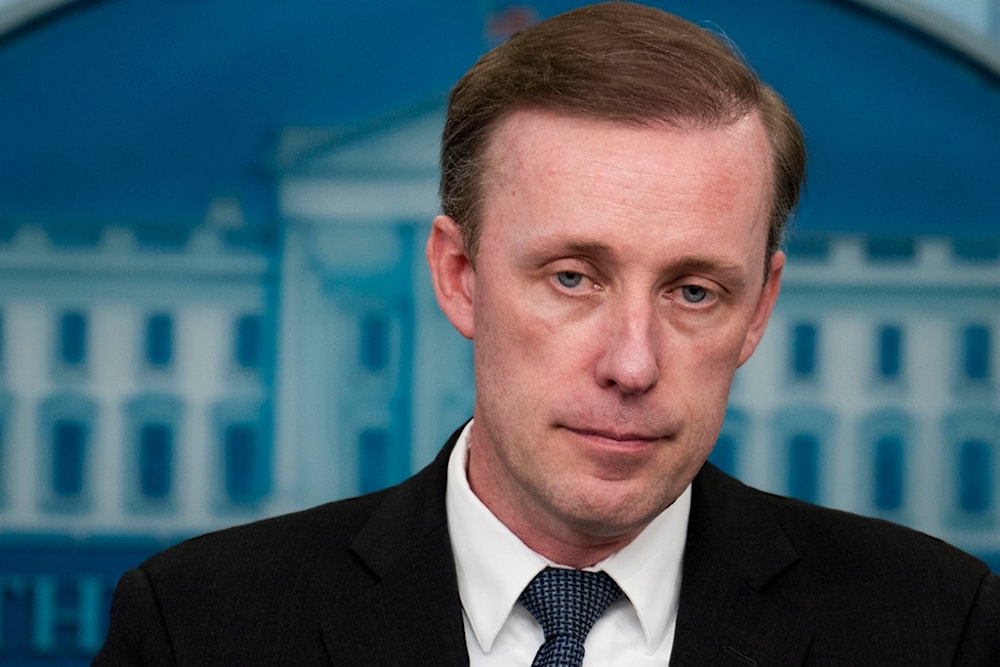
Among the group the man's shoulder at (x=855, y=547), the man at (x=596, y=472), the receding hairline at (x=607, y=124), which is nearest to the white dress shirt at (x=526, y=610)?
the man at (x=596, y=472)

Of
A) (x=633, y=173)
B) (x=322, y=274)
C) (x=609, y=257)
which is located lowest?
(x=322, y=274)

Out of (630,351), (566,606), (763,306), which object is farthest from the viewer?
(763,306)

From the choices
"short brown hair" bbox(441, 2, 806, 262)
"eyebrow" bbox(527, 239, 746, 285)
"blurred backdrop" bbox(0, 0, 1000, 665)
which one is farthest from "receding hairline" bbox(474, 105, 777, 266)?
"blurred backdrop" bbox(0, 0, 1000, 665)

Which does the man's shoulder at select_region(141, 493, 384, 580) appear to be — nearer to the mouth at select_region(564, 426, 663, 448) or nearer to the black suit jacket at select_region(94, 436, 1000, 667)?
the black suit jacket at select_region(94, 436, 1000, 667)

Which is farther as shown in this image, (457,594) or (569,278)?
(457,594)

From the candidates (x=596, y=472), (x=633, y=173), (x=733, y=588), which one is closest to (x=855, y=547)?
(x=733, y=588)

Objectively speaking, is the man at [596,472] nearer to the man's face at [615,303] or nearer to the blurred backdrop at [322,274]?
the man's face at [615,303]

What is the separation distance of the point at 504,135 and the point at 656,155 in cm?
27

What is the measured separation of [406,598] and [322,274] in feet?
3.98

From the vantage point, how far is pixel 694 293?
1906 millimetres

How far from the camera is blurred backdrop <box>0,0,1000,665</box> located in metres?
3.09

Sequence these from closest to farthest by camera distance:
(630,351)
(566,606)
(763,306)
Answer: (630,351), (566,606), (763,306)

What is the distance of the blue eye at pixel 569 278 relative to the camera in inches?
74.0

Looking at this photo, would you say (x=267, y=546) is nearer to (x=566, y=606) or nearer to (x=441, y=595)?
(x=441, y=595)
